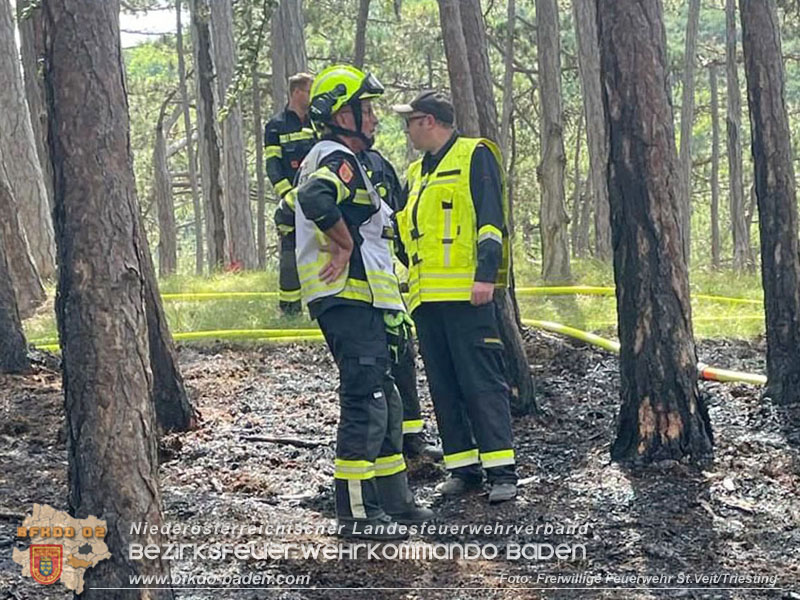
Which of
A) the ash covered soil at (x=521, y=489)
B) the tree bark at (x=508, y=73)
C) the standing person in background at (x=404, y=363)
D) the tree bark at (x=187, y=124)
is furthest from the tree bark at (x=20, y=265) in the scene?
the tree bark at (x=508, y=73)

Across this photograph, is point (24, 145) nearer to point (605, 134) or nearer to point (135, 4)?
point (605, 134)

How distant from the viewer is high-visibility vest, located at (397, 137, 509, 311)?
20.4ft

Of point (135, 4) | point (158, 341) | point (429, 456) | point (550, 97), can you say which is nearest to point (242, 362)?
point (158, 341)

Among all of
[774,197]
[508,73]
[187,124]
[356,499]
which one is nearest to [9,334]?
[356,499]

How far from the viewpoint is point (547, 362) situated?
9.49m

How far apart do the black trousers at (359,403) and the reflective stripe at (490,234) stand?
31.9 inches

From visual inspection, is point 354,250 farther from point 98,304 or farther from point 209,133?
point 209,133

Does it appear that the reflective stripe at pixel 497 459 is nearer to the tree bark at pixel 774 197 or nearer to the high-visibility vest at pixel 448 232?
the high-visibility vest at pixel 448 232

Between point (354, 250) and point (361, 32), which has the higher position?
point (361, 32)

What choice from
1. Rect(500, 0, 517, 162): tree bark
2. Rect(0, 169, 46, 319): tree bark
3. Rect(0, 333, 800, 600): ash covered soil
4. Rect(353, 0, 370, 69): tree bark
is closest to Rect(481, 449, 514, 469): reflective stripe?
Rect(0, 333, 800, 600): ash covered soil

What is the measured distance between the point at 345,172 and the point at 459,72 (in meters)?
2.52

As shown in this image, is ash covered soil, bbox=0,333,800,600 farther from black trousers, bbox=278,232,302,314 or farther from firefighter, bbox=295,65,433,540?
black trousers, bbox=278,232,302,314

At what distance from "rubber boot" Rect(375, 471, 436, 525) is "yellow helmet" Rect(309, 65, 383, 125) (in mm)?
1865

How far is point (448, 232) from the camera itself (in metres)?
6.27
